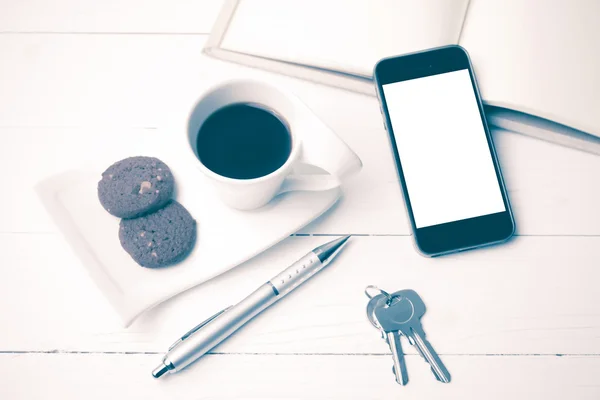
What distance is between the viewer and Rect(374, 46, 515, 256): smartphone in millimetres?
534

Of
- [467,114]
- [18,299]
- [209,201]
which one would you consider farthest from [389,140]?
[18,299]

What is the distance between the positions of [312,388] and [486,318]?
7.3 inches

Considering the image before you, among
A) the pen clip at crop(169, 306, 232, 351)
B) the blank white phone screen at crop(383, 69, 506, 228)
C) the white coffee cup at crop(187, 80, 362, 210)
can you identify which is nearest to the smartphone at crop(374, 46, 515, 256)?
the blank white phone screen at crop(383, 69, 506, 228)

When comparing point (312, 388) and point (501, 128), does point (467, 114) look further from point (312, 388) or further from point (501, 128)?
point (312, 388)

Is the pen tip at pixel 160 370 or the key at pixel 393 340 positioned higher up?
the pen tip at pixel 160 370

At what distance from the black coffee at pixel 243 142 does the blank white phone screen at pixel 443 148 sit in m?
0.14

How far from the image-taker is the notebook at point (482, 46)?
0.55 meters

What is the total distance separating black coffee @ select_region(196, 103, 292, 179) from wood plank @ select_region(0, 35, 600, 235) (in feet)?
0.23

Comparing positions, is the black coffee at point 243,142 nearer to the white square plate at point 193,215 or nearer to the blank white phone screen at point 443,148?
the white square plate at point 193,215

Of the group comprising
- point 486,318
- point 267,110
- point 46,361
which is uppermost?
point 267,110

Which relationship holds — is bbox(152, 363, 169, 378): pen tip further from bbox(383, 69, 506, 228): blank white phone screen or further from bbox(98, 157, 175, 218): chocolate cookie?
bbox(383, 69, 506, 228): blank white phone screen

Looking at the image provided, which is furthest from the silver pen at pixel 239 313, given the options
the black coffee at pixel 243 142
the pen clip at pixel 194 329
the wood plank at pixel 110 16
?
the wood plank at pixel 110 16

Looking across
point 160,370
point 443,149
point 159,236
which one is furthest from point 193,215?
point 443,149

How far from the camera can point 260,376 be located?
19.8 inches
